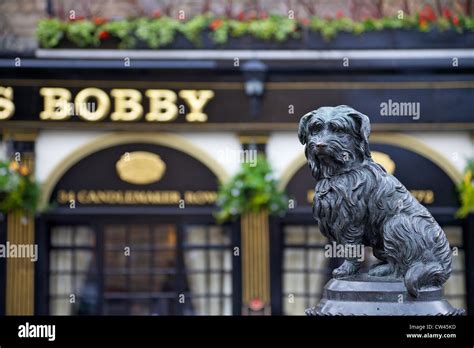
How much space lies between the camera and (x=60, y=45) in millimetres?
11234

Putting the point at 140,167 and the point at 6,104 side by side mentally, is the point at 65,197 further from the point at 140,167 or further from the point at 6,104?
the point at 6,104

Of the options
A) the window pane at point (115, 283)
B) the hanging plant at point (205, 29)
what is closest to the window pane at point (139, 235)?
the window pane at point (115, 283)

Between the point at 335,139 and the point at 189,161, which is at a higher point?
the point at 189,161

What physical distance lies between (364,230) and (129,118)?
5897mm

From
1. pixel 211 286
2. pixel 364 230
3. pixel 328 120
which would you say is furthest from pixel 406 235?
pixel 211 286

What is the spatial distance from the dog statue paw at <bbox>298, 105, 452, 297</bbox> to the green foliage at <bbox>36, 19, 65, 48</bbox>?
615 cm

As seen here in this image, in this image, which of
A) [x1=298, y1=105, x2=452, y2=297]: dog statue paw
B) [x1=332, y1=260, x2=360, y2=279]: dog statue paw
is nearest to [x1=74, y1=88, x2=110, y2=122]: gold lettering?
[x1=298, y1=105, x2=452, y2=297]: dog statue paw

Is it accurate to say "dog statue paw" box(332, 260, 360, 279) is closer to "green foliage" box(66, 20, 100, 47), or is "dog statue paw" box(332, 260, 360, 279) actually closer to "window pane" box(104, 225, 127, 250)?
"window pane" box(104, 225, 127, 250)

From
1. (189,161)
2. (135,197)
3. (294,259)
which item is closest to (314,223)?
(294,259)

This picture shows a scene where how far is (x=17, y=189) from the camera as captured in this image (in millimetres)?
10812

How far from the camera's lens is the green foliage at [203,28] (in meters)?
11.2

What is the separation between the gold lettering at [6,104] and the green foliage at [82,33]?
888 mm

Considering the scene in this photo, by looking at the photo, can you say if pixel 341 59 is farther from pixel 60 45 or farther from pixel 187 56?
pixel 60 45

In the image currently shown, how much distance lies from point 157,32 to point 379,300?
6396 millimetres
